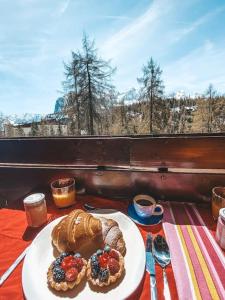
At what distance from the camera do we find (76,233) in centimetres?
91

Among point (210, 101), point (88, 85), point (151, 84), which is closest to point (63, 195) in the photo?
point (88, 85)

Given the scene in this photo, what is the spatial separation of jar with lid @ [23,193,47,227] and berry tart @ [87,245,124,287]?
532 millimetres

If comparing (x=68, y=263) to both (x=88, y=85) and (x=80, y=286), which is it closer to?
(x=80, y=286)

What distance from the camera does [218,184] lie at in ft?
4.49

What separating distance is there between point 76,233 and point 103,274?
231mm

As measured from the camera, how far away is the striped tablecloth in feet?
2.41

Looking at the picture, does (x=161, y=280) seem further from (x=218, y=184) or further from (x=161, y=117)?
(x=161, y=117)

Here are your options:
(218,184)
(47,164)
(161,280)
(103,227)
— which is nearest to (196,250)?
(161,280)

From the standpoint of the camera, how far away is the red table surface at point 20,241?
754 mm

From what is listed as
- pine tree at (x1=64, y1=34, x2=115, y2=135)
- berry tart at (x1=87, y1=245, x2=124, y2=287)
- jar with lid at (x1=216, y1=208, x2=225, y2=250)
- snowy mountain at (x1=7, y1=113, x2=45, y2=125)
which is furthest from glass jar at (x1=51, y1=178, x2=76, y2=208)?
snowy mountain at (x1=7, y1=113, x2=45, y2=125)

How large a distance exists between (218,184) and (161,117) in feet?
53.7

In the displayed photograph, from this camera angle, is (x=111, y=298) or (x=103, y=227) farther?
(x=103, y=227)

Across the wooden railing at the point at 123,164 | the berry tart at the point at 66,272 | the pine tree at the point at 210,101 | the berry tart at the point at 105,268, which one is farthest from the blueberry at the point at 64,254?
the pine tree at the point at 210,101

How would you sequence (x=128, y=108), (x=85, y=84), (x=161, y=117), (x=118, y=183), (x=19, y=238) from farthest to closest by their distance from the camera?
1. (x=128, y=108)
2. (x=161, y=117)
3. (x=85, y=84)
4. (x=118, y=183)
5. (x=19, y=238)
